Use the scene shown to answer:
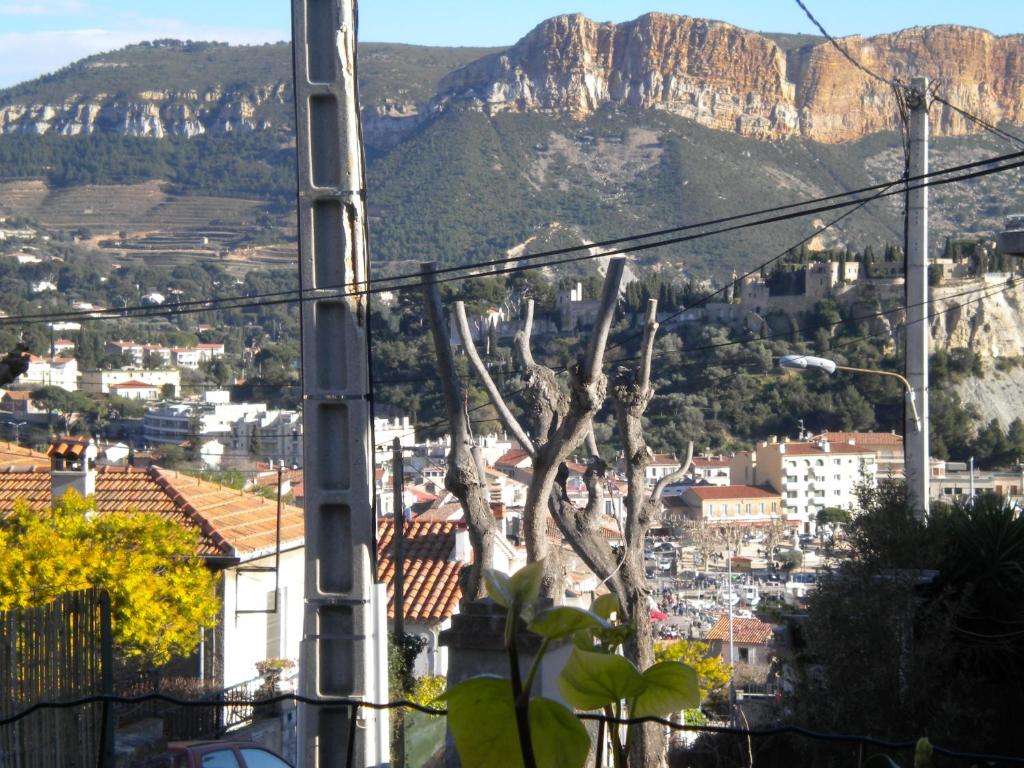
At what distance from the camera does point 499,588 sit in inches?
46.9

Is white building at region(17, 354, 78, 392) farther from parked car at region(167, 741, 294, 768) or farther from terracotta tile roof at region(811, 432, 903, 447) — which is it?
parked car at region(167, 741, 294, 768)

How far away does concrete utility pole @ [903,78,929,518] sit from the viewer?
29.7 ft

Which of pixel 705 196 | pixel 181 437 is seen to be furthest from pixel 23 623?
pixel 705 196

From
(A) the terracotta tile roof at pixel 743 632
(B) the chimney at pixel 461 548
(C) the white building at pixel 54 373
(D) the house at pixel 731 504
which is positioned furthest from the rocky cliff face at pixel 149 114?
(B) the chimney at pixel 461 548

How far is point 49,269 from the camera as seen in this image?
3578 inches

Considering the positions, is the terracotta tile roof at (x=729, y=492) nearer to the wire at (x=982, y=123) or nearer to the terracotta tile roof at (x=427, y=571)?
the terracotta tile roof at (x=427, y=571)

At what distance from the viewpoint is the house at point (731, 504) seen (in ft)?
199

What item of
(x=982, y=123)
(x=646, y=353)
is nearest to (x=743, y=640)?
(x=982, y=123)

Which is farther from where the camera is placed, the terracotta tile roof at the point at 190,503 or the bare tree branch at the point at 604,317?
the terracotta tile roof at the point at 190,503

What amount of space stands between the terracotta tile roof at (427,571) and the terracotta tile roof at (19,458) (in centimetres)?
443

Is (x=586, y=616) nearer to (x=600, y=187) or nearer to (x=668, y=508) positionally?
(x=668, y=508)

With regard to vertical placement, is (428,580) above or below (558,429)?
below

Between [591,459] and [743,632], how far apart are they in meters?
18.2

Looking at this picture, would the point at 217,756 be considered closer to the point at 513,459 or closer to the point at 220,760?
the point at 220,760
